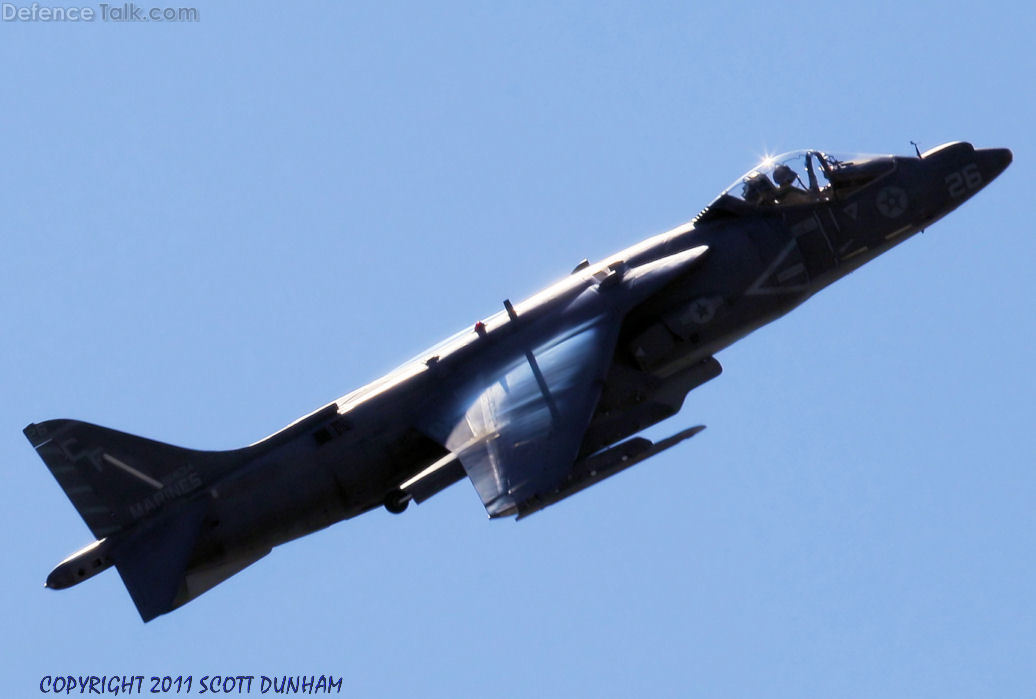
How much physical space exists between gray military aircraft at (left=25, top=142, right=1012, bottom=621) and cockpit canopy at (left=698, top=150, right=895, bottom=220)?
61mm

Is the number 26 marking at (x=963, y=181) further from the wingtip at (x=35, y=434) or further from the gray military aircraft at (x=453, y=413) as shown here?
the wingtip at (x=35, y=434)

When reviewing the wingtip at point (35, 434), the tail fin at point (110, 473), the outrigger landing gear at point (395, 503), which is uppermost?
the wingtip at point (35, 434)

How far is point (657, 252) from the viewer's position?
90.7 ft

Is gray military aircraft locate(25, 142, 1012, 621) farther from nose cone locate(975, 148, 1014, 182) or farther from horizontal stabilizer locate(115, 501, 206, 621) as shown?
nose cone locate(975, 148, 1014, 182)

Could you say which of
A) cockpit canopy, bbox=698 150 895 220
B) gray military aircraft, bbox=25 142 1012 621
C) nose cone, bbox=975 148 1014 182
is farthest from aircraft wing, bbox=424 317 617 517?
nose cone, bbox=975 148 1014 182

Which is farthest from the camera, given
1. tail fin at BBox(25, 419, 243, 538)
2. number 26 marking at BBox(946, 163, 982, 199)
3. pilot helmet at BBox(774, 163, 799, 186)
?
number 26 marking at BBox(946, 163, 982, 199)

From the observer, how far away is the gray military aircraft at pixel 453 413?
26188 millimetres

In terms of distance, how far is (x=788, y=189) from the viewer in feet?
91.8

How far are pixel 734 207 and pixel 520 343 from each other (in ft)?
12.5

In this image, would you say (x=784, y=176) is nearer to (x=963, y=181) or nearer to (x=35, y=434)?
(x=963, y=181)

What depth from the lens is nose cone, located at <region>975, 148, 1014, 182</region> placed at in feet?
94.9

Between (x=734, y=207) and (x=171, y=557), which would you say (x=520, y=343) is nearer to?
(x=734, y=207)

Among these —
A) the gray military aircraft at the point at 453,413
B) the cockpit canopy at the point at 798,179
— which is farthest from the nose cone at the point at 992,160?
the gray military aircraft at the point at 453,413

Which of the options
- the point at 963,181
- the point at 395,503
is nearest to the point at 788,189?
the point at 963,181
